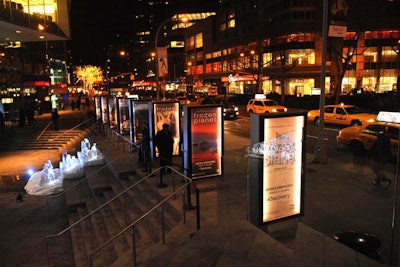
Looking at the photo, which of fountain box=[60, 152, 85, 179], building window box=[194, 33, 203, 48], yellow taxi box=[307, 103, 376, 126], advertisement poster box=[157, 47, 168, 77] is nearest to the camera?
fountain box=[60, 152, 85, 179]

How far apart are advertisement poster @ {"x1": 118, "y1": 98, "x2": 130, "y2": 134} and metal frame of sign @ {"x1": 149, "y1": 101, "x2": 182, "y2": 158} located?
28.4 feet

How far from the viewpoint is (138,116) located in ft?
59.0

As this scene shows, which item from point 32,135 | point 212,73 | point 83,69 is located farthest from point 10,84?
point 83,69

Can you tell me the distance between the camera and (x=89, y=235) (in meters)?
9.93

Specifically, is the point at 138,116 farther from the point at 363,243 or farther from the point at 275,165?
the point at 363,243

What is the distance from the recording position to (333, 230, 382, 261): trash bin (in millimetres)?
5949

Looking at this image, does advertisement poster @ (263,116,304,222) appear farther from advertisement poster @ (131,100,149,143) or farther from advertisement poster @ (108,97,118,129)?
advertisement poster @ (108,97,118,129)

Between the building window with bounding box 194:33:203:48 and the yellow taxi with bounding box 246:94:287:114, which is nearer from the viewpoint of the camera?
the yellow taxi with bounding box 246:94:287:114

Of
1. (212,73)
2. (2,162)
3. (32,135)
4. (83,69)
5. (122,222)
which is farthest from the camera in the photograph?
(83,69)

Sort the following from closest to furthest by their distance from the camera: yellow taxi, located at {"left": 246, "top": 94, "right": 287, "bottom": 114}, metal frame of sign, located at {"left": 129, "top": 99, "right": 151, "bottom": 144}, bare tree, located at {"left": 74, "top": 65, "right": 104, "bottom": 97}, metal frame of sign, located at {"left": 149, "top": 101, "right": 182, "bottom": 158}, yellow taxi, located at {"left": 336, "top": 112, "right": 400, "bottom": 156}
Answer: metal frame of sign, located at {"left": 149, "top": 101, "right": 182, "bottom": 158} < yellow taxi, located at {"left": 336, "top": 112, "right": 400, "bottom": 156} < metal frame of sign, located at {"left": 129, "top": 99, "right": 151, "bottom": 144} < yellow taxi, located at {"left": 246, "top": 94, "right": 287, "bottom": 114} < bare tree, located at {"left": 74, "top": 65, "right": 104, "bottom": 97}

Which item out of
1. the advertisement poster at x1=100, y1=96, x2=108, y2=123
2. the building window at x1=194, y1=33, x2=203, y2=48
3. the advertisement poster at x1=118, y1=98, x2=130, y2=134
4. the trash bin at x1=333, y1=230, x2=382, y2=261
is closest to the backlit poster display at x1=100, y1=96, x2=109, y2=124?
the advertisement poster at x1=100, y1=96, x2=108, y2=123

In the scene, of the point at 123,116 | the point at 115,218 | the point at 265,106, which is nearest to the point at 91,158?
the point at 123,116

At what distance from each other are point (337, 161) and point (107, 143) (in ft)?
43.6

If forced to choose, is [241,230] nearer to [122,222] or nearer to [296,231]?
[296,231]
